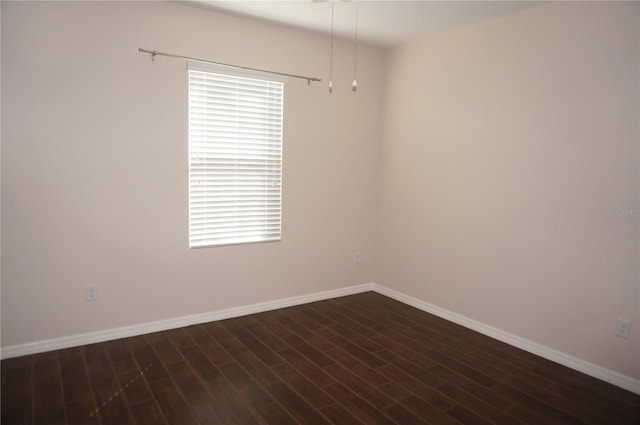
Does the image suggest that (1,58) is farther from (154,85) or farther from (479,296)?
(479,296)

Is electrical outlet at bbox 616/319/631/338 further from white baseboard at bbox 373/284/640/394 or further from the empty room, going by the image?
white baseboard at bbox 373/284/640/394

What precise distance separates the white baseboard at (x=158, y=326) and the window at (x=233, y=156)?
629 millimetres

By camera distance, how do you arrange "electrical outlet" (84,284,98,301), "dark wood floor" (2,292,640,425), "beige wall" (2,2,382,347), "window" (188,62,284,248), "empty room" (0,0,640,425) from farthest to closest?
1. "window" (188,62,284,248)
2. "electrical outlet" (84,284,98,301)
3. "beige wall" (2,2,382,347)
4. "empty room" (0,0,640,425)
5. "dark wood floor" (2,292,640,425)

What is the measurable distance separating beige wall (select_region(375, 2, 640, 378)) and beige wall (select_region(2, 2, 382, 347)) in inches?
43.1

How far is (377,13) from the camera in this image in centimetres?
332

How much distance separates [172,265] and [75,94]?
4.77ft

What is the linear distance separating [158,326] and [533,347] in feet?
9.69

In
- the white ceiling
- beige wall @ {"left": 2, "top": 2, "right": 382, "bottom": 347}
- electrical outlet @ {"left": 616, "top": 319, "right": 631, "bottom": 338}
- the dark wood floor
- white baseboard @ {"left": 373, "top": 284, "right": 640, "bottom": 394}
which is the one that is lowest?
the dark wood floor

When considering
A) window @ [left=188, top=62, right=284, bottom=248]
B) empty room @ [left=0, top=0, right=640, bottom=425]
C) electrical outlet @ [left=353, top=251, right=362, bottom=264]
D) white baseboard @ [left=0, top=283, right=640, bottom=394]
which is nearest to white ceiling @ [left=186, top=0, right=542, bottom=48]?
empty room @ [left=0, top=0, right=640, bottom=425]

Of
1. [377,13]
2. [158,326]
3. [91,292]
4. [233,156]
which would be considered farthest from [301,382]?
[377,13]

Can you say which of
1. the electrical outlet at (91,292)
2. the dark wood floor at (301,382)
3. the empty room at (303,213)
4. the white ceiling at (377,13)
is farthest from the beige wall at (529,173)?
the electrical outlet at (91,292)

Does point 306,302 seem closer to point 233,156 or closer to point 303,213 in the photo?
point 303,213

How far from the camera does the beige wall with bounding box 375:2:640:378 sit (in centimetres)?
269

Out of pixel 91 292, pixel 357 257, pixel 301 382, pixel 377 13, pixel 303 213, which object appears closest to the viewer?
pixel 301 382
